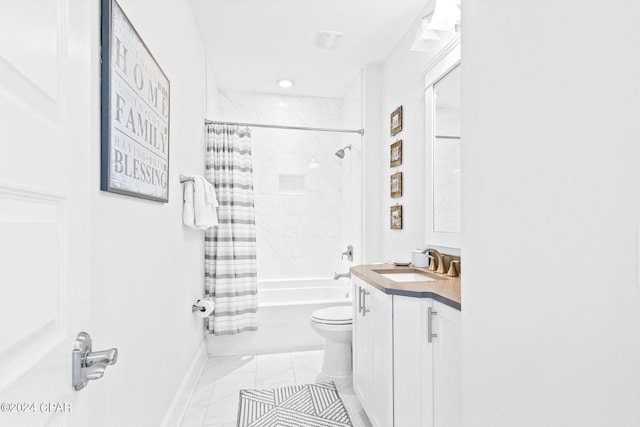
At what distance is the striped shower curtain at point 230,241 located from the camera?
9.43 feet

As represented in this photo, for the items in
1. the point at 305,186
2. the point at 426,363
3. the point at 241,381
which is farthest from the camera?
the point at 305,186

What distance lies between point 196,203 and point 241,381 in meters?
1.35

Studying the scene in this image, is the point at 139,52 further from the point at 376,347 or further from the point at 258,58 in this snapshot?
the point at 258,58

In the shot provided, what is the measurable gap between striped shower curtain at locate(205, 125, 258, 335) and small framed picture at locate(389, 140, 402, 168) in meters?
1.23

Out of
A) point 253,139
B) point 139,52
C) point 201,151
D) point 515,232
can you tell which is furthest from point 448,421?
point 253,139

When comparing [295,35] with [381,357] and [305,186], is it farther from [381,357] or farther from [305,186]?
[381,357]

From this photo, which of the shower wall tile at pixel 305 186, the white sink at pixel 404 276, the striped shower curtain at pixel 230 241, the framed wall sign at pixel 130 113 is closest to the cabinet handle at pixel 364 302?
the white sink at pixel 404 276

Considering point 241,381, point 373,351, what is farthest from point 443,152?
point 241,381

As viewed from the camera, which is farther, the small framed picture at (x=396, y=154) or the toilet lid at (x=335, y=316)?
the small framed picture at (x=396, y=154)

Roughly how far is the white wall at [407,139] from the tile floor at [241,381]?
1.06 metres

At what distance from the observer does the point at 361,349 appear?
2049 mm

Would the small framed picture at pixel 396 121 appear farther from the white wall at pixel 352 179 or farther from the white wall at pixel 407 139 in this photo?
the white wall at pixel 352 179

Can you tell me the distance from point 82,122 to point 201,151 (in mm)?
2174

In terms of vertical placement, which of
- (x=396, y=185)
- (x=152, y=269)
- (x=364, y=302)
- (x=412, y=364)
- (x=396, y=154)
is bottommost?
(x=412, y=364)
